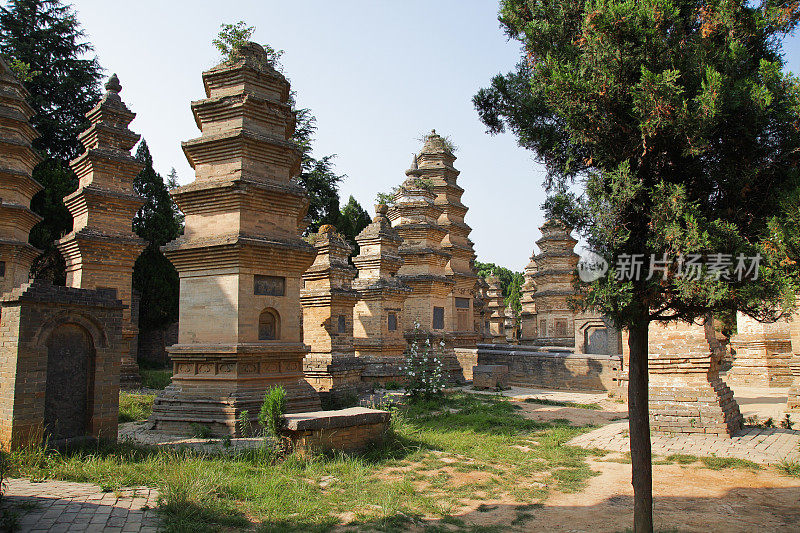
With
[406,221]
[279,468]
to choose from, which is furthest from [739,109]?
[406,221]

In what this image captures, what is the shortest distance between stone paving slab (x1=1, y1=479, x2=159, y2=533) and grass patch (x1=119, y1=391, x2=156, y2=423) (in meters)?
5.86

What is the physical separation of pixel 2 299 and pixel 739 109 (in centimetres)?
946

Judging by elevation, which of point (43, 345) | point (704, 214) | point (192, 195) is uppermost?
point (192, 195)

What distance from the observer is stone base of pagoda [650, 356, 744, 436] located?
10648 millimetres

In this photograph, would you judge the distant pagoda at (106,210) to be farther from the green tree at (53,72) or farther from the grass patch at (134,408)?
the green tree at (53,72)

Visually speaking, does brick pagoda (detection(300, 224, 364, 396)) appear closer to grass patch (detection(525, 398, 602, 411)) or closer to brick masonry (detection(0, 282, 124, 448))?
grass patch (detection(525, 398, 602, 411))

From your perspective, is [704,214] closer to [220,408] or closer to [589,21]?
[589,21]

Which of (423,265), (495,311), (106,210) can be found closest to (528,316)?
(495,311)

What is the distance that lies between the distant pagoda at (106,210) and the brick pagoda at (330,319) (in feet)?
19.0

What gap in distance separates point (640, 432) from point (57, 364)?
8090mm

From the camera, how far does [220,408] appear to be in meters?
10.2

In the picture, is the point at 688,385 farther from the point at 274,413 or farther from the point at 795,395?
the point at 274,413

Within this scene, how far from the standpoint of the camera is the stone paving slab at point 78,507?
17.2ft

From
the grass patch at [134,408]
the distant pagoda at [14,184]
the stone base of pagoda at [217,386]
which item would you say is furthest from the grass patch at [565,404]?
the distant pagoda at [14,184]
